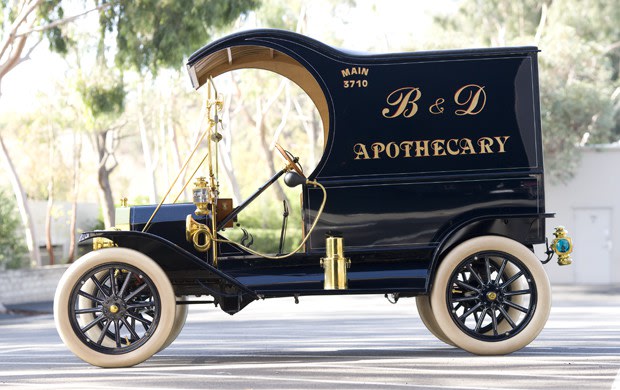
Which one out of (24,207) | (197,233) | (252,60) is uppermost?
(252,60)

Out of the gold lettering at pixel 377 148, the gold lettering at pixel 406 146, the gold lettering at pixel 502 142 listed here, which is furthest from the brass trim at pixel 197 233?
the gold lettering at pixel 502 142

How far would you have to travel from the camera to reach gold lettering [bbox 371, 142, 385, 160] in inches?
376

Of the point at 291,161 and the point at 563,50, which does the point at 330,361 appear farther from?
the point at 563,50

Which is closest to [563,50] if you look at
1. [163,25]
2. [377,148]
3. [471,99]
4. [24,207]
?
[24,207]

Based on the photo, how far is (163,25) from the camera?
22.6 m

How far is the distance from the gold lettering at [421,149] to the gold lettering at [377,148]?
11.3 inches

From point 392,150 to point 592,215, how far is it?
23.9 metres

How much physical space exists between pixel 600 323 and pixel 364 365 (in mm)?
6948

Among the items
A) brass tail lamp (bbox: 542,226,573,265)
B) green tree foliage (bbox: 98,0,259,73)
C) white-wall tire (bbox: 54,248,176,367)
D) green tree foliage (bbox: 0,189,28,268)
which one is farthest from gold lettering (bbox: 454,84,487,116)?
green tree foliage (bbox: 0,189,28,268)

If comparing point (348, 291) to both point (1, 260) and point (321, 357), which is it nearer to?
point (321, 357)

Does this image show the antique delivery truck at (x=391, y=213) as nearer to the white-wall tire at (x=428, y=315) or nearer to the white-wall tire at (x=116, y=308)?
Result: the white-wall tire at (x=116, y=308)

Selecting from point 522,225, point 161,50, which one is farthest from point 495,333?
point 161,50

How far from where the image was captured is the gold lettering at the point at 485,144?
959 centimetres

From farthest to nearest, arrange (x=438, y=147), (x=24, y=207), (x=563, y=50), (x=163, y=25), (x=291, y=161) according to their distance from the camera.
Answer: (x=563, y=50), (x=24, y=207), (x=163, y=25), (x=291, y=161), (x=438, y=147)
